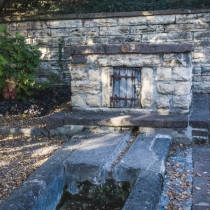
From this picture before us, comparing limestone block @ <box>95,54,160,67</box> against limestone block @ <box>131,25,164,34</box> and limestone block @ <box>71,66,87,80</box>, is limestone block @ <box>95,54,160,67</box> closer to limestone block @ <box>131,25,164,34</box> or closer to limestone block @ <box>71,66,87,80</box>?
limestone block @ <box>71,66,87,80</box>

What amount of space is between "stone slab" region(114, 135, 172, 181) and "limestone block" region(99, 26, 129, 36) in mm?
3543

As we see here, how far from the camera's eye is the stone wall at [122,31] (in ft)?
22.8

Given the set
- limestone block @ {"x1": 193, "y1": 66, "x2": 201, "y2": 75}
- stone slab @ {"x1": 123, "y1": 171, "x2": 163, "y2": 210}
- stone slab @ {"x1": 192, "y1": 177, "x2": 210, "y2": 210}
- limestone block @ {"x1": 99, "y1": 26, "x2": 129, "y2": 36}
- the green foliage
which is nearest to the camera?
stone slab @ {"x1": 123, "y1": 171, "x2": 163, "y2": 210}

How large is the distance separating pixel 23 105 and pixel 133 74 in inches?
95.8

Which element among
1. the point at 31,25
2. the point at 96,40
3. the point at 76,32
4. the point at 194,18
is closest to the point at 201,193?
the point at 194,18

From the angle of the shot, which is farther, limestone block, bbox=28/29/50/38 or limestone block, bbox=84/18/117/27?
limestone block, bbox=28/29/50/38

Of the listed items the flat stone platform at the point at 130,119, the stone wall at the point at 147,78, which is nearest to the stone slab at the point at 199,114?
the flat stone platform at the point at 130,119

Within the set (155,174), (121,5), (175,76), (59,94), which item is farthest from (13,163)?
(121,5)

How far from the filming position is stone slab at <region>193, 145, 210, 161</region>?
156 inches

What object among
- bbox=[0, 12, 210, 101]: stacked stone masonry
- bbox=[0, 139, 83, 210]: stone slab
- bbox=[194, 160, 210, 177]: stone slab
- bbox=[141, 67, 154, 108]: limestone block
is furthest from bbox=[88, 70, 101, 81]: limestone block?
bbox=[194, 160, 210, 177]: stone slab

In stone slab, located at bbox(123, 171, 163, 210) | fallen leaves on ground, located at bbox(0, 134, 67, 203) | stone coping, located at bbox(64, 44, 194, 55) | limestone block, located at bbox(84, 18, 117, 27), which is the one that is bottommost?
fallen leaves on ground, located at bbox(0, 134, 67, 203)

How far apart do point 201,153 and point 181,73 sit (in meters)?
1.23

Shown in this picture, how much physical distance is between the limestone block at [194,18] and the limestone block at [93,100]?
10.5 feet

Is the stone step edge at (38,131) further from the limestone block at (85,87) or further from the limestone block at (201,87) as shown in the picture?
the limestone block at (201,87)
